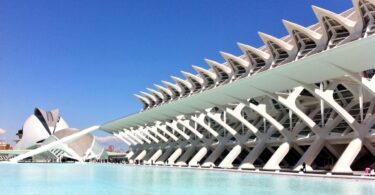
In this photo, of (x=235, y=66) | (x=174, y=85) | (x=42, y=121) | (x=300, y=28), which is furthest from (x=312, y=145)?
(x=42, y=121)

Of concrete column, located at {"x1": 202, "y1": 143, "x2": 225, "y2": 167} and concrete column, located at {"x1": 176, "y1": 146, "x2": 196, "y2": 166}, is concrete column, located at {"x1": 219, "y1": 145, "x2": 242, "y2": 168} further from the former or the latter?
concrete column, located at {"x1": 176, "y1": 146, "x2": 196, "y2": 166}

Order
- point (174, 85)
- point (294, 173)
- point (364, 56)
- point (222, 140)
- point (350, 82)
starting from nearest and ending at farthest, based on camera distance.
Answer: point (364, 56) → point (294, 173) → point (350, 82) → point (222, 140) → point (174, 85)

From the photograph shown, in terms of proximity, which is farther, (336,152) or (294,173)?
(336,152)

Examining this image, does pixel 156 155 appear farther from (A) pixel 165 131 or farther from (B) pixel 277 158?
(B) pixel 277 158

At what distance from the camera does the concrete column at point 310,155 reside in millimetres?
27308

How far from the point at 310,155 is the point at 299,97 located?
8533mm

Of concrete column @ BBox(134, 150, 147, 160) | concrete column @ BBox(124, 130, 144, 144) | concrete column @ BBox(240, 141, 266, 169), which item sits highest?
concrete column @ BBox(124, 130, 144, 144)

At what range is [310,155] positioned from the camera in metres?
27.6

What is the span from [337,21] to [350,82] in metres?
3.99

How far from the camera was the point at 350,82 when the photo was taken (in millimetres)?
28141

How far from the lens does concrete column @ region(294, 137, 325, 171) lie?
27.3 m

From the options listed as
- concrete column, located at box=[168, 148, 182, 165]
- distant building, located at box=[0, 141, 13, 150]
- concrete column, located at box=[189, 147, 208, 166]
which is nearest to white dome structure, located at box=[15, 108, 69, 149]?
distant building, located at box=[0, 141, 13, 150]

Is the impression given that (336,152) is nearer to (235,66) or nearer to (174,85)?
(235,66)

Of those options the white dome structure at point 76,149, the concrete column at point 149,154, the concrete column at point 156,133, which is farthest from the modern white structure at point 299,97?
the white dome structure at point 76,149
